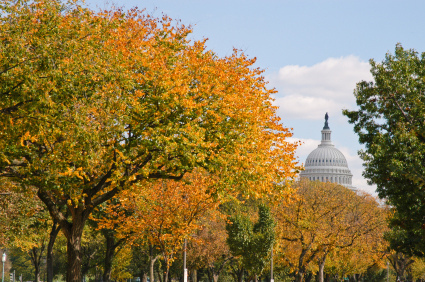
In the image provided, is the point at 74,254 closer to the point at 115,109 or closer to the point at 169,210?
the point at 115,109

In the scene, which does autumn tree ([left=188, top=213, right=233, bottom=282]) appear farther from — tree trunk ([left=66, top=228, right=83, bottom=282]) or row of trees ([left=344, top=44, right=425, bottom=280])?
tree trunk ([left=66, top=228, right=83, bottom=282])

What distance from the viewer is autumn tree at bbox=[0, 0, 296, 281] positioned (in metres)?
15.3

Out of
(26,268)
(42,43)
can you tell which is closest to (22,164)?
(42,43)

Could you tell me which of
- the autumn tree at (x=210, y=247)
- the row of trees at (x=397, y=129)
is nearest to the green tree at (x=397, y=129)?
the row of trees at (x=397, y=129)

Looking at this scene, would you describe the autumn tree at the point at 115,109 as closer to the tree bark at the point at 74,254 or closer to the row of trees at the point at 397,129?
the tree bark at the point at 74,254

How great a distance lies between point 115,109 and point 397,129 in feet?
39.0

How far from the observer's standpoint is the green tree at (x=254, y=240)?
Result: 50406mm

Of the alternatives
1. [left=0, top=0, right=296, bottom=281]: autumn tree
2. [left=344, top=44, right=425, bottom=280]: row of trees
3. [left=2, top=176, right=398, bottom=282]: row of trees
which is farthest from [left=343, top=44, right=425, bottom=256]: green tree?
[left=2, top=176, right=398, bottom=282]: row of trees

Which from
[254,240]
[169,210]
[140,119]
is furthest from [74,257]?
[254,240]

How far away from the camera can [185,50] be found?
21422 millimetres

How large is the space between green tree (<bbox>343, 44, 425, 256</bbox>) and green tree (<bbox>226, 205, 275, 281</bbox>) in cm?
2427

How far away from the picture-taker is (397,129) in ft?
76.8

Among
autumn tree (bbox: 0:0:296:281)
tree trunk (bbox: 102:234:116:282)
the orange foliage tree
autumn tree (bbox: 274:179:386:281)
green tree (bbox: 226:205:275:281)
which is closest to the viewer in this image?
autumn tree (bbox: 0:0:296:281)

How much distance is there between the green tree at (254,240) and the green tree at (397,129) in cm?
2427
